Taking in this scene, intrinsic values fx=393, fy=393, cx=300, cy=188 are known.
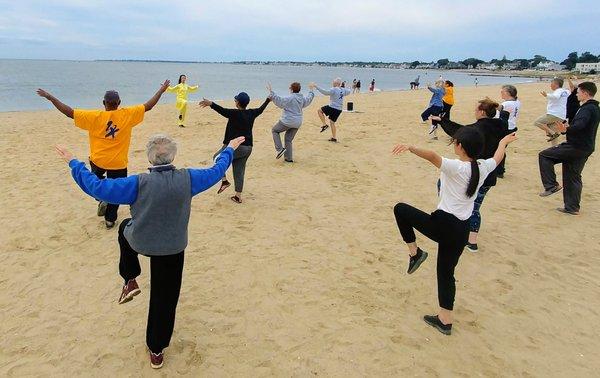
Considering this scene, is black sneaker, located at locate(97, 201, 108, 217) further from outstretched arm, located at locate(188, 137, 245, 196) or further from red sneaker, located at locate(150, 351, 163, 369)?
outstretched arm, located at locate(188, 137, 245, 196)

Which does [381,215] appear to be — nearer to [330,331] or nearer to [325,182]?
[325,182]

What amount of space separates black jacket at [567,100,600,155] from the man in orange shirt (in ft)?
23.1

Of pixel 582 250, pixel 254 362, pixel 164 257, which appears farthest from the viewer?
pixel 582 250

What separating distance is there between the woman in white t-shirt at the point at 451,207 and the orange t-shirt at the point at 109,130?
378 cm

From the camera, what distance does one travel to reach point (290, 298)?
14.6 feet

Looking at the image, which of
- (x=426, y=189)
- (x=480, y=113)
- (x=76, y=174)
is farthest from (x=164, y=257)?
(x=426, y=189)

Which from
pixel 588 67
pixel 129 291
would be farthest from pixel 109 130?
pixel 588 67

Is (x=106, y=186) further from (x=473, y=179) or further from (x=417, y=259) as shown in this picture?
(x=417, y=259)

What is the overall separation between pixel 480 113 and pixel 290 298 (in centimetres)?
358

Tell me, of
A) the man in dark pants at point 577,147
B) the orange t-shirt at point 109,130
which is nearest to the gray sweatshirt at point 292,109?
the orange t-shirt at point 109,130

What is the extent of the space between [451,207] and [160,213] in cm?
253

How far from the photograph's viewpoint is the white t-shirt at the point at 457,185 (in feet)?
11.4

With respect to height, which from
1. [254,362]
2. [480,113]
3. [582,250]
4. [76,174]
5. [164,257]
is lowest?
[254,362]

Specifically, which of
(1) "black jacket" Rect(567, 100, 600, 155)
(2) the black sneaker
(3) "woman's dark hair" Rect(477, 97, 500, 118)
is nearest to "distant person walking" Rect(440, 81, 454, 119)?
(1) "black jacket" Rect(567, 100, 600, 155)
